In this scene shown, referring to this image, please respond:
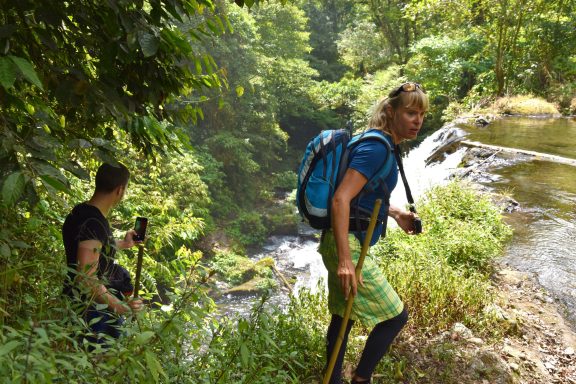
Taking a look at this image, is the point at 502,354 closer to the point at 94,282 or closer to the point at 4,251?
the point at 94,282

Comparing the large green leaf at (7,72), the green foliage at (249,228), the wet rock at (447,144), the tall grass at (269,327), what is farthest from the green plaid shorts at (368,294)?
A: the green foliage at (249,228)

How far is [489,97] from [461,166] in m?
7.68

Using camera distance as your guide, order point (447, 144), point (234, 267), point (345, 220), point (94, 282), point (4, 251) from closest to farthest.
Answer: point (4, 251), point (94, 282), point (345, 220), point (447, 144), point (234, 267)

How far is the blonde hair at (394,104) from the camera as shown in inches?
88.8

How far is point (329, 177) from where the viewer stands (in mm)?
2197

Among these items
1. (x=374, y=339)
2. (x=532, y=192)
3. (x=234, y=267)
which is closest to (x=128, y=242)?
(x=374, y=339)

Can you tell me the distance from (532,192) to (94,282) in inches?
291

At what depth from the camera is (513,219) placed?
6312 mm

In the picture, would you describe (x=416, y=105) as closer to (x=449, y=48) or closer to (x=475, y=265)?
(x=475, y=265)

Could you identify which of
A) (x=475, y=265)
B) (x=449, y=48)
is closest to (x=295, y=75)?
(x=449, y=48)

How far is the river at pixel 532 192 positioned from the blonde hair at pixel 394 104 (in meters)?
1.17

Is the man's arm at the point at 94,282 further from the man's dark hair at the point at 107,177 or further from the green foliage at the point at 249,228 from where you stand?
the green foliage at the point at 249,228

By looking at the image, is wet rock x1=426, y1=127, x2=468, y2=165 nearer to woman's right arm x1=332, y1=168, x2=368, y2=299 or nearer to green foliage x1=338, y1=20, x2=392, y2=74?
woman's right arm x1=332, y1=168, x2=368, y2=299

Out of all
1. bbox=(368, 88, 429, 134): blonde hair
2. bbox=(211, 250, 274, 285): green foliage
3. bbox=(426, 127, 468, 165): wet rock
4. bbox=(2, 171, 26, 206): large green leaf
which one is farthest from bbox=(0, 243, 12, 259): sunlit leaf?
bbox=(211, 250, 274, 285): green foliage
